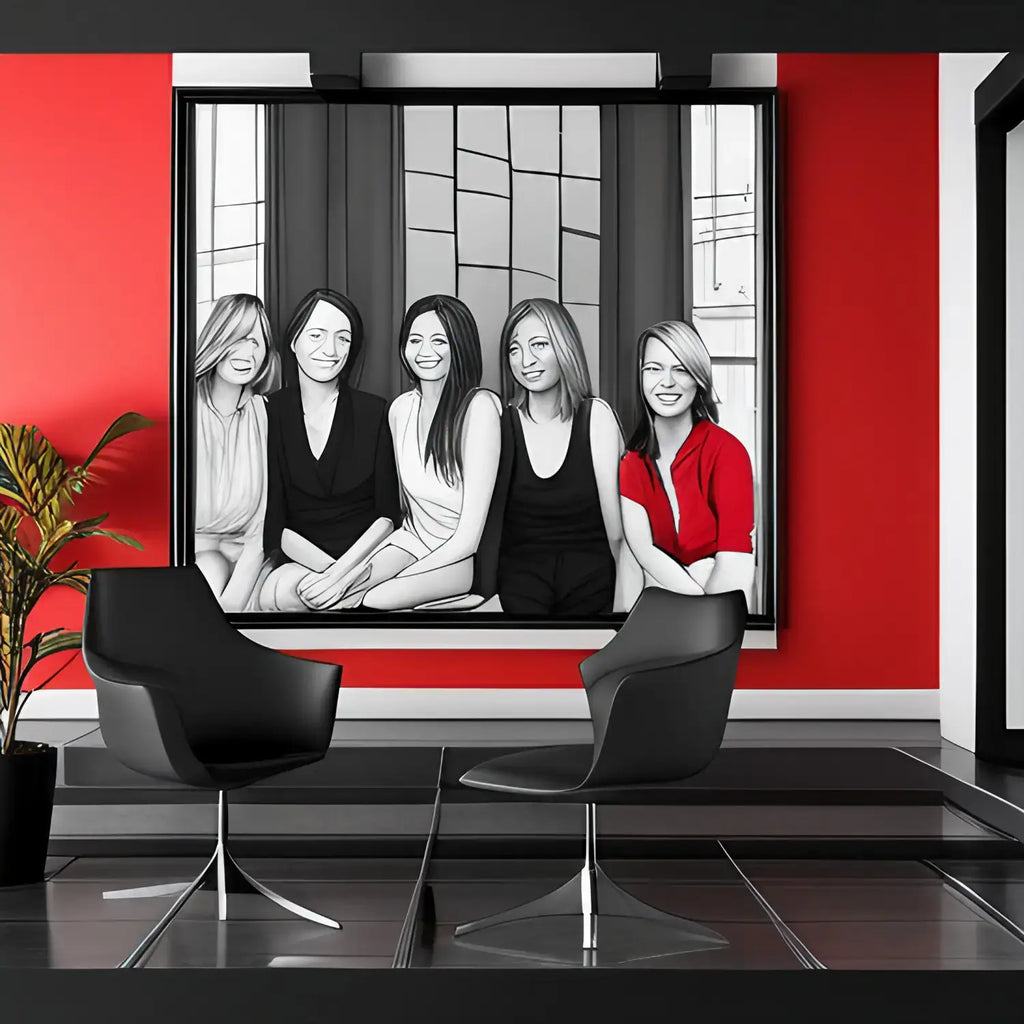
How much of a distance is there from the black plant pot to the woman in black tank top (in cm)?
192

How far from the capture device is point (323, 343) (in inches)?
183

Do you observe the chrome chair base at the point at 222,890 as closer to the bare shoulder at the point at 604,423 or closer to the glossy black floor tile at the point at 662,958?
the glossy black floor tile at the point at 662,958

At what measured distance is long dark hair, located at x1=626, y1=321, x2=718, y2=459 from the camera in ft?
15.3

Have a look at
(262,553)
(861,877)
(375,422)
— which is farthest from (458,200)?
(861,877)

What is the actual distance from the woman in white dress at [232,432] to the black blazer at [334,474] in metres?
0.06

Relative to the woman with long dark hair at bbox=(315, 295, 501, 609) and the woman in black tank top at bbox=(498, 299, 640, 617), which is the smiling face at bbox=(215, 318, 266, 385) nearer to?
the woman with long dark hair at bbox=(315, 295, 501, 609)

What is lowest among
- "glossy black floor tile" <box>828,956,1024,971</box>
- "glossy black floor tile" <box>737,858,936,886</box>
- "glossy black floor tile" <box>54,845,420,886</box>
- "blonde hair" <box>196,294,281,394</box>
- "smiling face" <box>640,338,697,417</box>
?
"glossy black floor tile" <box>54,845,420,886</box>

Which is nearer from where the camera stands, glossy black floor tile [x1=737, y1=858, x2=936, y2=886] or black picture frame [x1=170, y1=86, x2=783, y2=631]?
glossy black floor tile [x1=737, y1=858, x2=936, y2=886]

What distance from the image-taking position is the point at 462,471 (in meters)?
4.65

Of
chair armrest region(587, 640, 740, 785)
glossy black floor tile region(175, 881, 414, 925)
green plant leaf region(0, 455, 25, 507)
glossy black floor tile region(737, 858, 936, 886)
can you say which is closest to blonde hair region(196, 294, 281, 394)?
green plant leaf region(0, 455, 25, 507)

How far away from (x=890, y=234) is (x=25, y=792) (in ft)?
13.0

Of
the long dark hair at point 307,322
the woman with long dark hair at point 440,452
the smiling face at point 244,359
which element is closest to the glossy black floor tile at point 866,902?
the woman with long dark hair at point 440,452

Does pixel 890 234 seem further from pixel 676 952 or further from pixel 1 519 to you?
pixel 1 519
